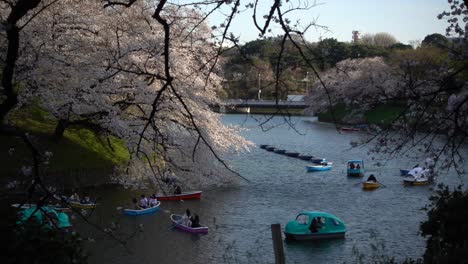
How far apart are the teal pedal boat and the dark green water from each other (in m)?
0.29

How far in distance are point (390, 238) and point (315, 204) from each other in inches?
191

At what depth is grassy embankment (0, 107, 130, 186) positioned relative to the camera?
19.6 m

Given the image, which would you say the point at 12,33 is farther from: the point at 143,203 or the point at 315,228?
the point at 143,203

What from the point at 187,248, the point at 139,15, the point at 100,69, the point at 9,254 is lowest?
the point at 187,248

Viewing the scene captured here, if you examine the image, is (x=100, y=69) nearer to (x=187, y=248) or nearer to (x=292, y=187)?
(x=187, y=248)

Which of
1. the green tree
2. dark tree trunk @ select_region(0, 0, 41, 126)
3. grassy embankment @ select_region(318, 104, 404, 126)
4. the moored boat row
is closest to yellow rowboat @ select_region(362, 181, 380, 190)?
grassy embankment @ select_region(318, 104, 404, 126)

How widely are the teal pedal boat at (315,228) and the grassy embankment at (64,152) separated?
314 inches

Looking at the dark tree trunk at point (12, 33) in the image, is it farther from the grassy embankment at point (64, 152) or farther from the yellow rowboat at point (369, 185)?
the yellow rowboat at point (369, 185)

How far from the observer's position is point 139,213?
17953mm

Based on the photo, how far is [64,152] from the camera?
70.4 ft

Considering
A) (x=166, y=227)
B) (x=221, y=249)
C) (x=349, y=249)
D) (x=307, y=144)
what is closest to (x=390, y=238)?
(x=349, y=249)

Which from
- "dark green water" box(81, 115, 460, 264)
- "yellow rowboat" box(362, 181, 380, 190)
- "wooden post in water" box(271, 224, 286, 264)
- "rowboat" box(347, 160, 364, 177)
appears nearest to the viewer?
"wooden post in water" box(271, 224, 286, 264)

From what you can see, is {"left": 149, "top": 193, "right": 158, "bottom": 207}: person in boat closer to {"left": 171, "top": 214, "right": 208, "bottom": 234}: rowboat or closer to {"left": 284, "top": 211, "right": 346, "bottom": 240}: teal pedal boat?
{"left": 171, "top": 214, "right": 208, "bottom": 234}: rowboat

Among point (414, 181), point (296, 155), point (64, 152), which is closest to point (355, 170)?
point (414, 181)
